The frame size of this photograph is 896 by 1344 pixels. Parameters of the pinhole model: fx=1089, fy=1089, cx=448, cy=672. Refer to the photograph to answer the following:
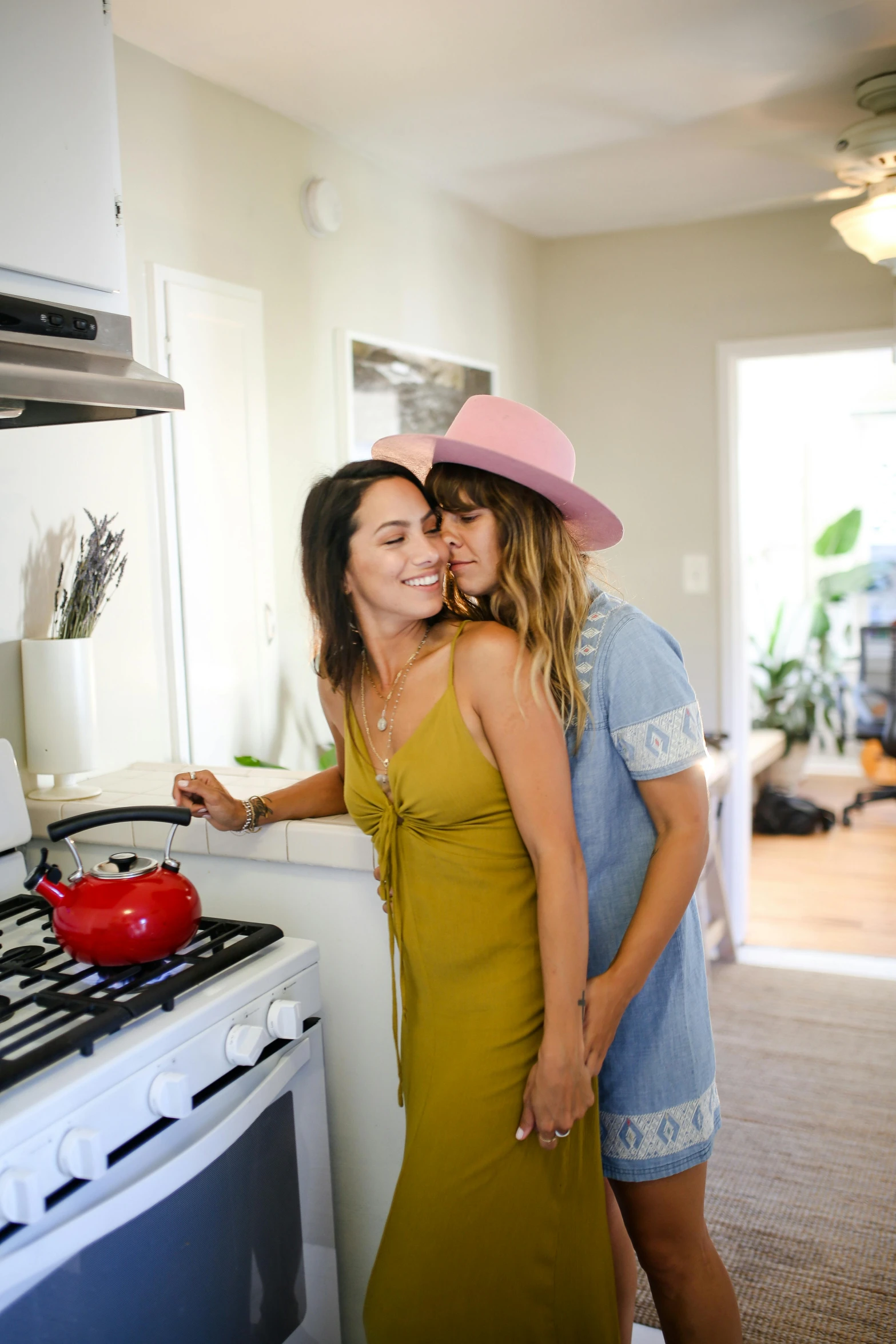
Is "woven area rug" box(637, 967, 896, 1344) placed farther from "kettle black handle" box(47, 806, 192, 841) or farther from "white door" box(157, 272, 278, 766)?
"white door" box(157, 272, 278, 766)

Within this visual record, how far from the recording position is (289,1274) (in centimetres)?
145

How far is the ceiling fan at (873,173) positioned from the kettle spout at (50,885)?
8.06ft

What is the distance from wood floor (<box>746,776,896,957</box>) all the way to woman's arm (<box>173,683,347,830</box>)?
9.30 ft

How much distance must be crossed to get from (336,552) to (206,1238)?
83cm

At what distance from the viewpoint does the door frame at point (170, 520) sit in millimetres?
2387

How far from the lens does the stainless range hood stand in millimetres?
1379

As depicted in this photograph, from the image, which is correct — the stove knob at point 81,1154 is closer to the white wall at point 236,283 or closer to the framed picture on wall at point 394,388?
the white wall at point 236,283

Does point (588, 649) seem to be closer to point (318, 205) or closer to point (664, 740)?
point (664, 740)

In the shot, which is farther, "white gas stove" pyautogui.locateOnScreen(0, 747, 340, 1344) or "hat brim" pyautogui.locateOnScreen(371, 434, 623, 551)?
"hat brim" pyautogui.locateOnScreen(371, 434, 623, 551)

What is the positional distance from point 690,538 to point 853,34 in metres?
1.97

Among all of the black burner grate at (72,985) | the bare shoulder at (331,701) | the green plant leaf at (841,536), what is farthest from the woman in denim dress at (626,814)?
the green plant leaf at (841,536)

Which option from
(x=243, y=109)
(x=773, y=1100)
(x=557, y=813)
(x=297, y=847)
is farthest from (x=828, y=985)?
(x=243, y=109)

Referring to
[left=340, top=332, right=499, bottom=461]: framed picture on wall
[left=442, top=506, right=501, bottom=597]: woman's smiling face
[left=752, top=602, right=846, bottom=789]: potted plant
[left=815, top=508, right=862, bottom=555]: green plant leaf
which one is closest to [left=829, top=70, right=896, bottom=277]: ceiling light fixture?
[left=340, top=332, right=499, bottom=461]: framed picture on wall

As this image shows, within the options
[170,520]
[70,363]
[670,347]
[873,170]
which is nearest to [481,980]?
[70,363]
